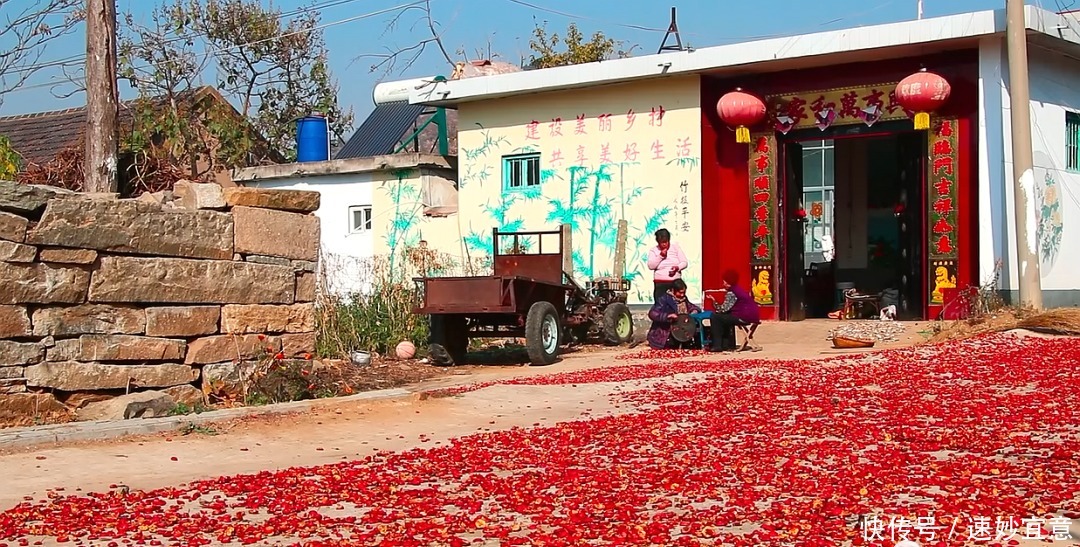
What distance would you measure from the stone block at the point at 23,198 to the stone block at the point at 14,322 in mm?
730

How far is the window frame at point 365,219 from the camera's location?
22078 mm

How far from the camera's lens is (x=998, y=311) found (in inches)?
594

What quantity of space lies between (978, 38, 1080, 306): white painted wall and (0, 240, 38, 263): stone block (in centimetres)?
1207

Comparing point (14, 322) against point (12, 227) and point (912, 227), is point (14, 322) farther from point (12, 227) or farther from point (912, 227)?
point (912, 227)

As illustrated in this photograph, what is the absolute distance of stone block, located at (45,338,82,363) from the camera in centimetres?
902

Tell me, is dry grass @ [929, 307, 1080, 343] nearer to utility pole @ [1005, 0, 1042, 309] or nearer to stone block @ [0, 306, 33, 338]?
utility pole @ [1005, 0, 1042, 309]

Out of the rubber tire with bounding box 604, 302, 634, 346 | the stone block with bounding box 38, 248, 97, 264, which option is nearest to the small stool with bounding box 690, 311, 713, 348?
the rubber tire with bounding box 604, 302, 634, 346

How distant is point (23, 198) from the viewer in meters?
8.84

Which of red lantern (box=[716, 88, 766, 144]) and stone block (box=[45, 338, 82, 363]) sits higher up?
red lantern (box=[716, 88, 766, 144])

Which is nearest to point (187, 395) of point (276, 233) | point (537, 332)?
point (276, 233)

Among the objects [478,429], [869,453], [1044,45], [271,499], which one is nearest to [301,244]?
[478,429]

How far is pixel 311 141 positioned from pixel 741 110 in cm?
977

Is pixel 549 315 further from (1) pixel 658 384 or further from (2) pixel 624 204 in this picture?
(2) pixel 624 204

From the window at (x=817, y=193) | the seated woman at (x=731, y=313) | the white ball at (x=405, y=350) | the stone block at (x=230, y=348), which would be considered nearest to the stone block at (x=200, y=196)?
the stone block at (x=230, y=348)
